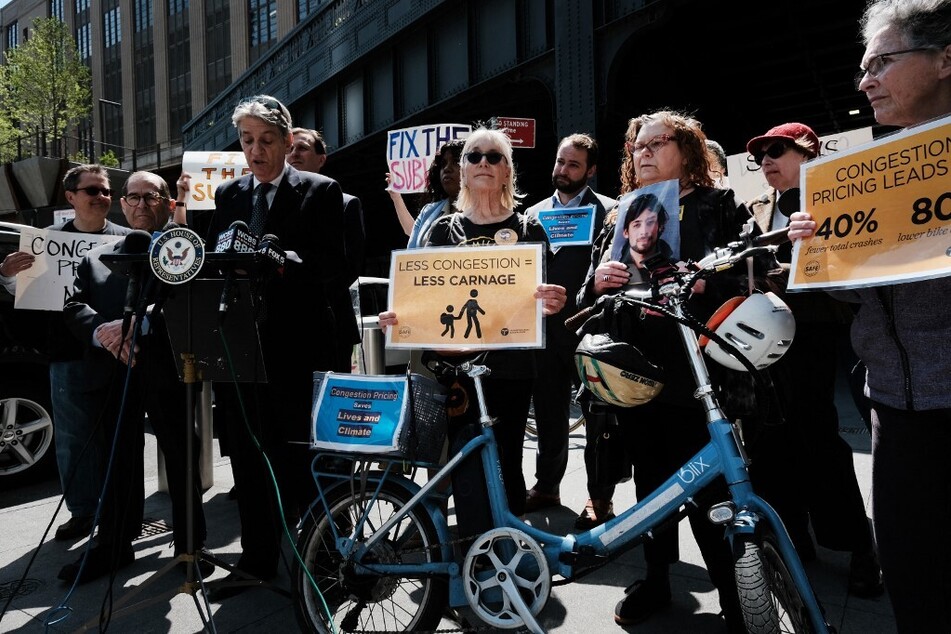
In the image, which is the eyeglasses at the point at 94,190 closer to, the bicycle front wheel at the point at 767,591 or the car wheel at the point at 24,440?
the car wheel at the point at 24,440

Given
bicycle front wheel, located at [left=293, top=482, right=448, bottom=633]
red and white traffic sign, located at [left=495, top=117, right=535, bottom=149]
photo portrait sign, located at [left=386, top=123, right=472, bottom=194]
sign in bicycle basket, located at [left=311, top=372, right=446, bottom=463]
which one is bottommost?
bicycle front wheel, located at [left=293, top=482, right=448, bottom=633]

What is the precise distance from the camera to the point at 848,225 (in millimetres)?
1902

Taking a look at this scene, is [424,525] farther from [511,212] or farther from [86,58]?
[86,58]

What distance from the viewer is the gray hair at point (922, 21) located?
5.53 ft

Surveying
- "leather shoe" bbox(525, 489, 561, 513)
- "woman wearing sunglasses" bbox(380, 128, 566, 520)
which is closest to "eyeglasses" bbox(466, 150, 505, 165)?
"woman wearing sunglasses" bbox(380, 128, 566, 520)

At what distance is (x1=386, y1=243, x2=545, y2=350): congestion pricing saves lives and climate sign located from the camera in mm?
2674

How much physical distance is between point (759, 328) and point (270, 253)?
176cm

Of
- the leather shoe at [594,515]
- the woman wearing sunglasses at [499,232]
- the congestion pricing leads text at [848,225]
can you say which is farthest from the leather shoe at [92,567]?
the congestion pricing leads text at [848,225]

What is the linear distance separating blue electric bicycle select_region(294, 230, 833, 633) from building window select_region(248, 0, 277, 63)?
47062mm

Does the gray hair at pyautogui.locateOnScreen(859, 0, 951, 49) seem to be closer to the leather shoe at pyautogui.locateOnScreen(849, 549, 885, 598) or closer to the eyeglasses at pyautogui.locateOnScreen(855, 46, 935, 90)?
the eyeglasses at pyautogui.locateOnScreen(855, 46, 935, 90)

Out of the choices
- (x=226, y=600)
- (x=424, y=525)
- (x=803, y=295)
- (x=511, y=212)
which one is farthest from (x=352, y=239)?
(x=803, y=295)

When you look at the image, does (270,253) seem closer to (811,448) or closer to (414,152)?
(811,448)

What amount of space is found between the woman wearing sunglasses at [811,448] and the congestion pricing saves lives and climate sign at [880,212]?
4.29ft

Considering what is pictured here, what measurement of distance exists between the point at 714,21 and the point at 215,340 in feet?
32.7
